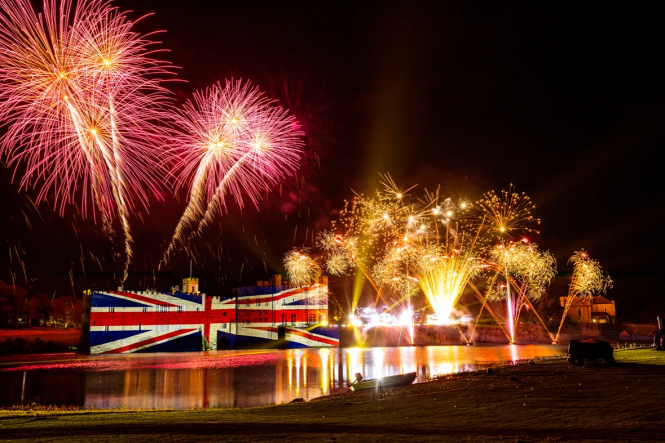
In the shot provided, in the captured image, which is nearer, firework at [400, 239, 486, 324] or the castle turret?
firework at [400, 239, 486, 324]

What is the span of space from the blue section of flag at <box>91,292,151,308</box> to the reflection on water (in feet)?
36.0

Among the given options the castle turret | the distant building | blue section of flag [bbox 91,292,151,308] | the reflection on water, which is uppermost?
the castle turret

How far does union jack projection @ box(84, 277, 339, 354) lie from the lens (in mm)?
50938

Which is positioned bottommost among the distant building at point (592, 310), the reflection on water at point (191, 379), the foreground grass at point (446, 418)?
the reflection on water at point (191, 379)

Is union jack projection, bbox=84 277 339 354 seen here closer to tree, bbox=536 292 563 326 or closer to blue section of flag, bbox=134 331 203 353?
blue section of flag, bbox=134 331 203 353

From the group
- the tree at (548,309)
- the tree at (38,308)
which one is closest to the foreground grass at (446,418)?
the tree at (548,309)

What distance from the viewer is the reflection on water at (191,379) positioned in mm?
20594

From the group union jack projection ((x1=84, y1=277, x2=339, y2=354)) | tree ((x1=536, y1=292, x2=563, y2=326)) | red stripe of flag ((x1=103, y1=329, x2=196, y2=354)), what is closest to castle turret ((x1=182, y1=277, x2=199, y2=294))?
union jack projection ((x1=84, y1=277, x2=339, y2=354))

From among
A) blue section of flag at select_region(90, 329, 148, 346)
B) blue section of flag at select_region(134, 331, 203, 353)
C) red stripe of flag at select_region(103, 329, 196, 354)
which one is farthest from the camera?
blue section of flag at select_region(134, 331, 203, 353)

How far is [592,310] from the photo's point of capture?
6631 cm

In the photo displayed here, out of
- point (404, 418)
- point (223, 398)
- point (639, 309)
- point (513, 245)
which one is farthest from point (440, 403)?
point (639, 309)

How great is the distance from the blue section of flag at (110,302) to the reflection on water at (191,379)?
36.0 ft

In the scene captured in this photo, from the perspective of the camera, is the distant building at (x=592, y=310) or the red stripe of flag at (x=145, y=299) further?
the distant building at (x=592, y=310)

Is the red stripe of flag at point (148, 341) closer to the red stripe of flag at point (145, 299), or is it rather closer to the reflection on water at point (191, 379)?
the red stripe of flag at point (145, 299)
